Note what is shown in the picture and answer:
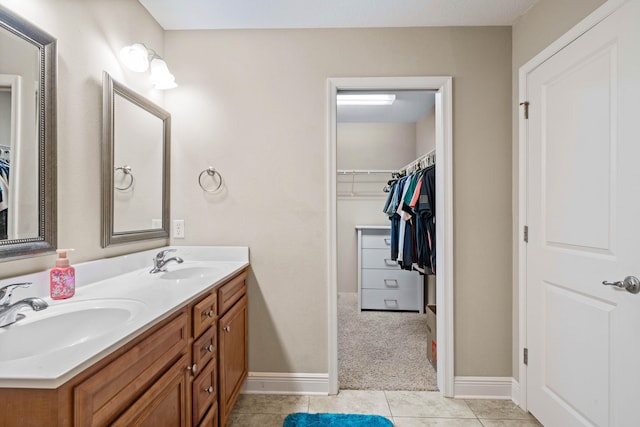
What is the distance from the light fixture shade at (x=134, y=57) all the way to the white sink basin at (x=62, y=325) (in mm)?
1207

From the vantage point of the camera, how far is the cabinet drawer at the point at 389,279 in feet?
11.1

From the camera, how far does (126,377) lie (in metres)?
0.83

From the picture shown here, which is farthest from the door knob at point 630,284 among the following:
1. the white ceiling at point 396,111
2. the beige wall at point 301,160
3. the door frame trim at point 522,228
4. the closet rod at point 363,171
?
the closet rod at point 363,171

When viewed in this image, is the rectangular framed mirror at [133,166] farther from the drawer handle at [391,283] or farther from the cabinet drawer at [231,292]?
the drawer handle at [391,283]

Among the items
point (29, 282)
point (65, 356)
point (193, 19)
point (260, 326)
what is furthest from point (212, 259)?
point (193, 19)

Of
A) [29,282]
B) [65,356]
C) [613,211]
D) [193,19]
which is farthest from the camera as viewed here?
[193,19]

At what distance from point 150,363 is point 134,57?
1.49m

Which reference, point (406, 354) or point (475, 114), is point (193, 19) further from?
point (406, 354)

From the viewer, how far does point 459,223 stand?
1910 mm

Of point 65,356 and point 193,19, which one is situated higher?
point 193,19

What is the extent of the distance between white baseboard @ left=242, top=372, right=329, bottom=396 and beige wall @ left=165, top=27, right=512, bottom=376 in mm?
50

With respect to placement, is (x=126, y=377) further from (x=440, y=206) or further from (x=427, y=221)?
(x=427, y=221)

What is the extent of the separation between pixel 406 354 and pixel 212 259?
1722 millimetres

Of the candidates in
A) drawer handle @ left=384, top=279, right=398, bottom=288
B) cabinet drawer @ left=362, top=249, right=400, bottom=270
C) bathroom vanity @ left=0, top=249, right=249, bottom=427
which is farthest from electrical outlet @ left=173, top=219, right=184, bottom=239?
drawer handle @ left=384, top=279, right=398, bottom=288
